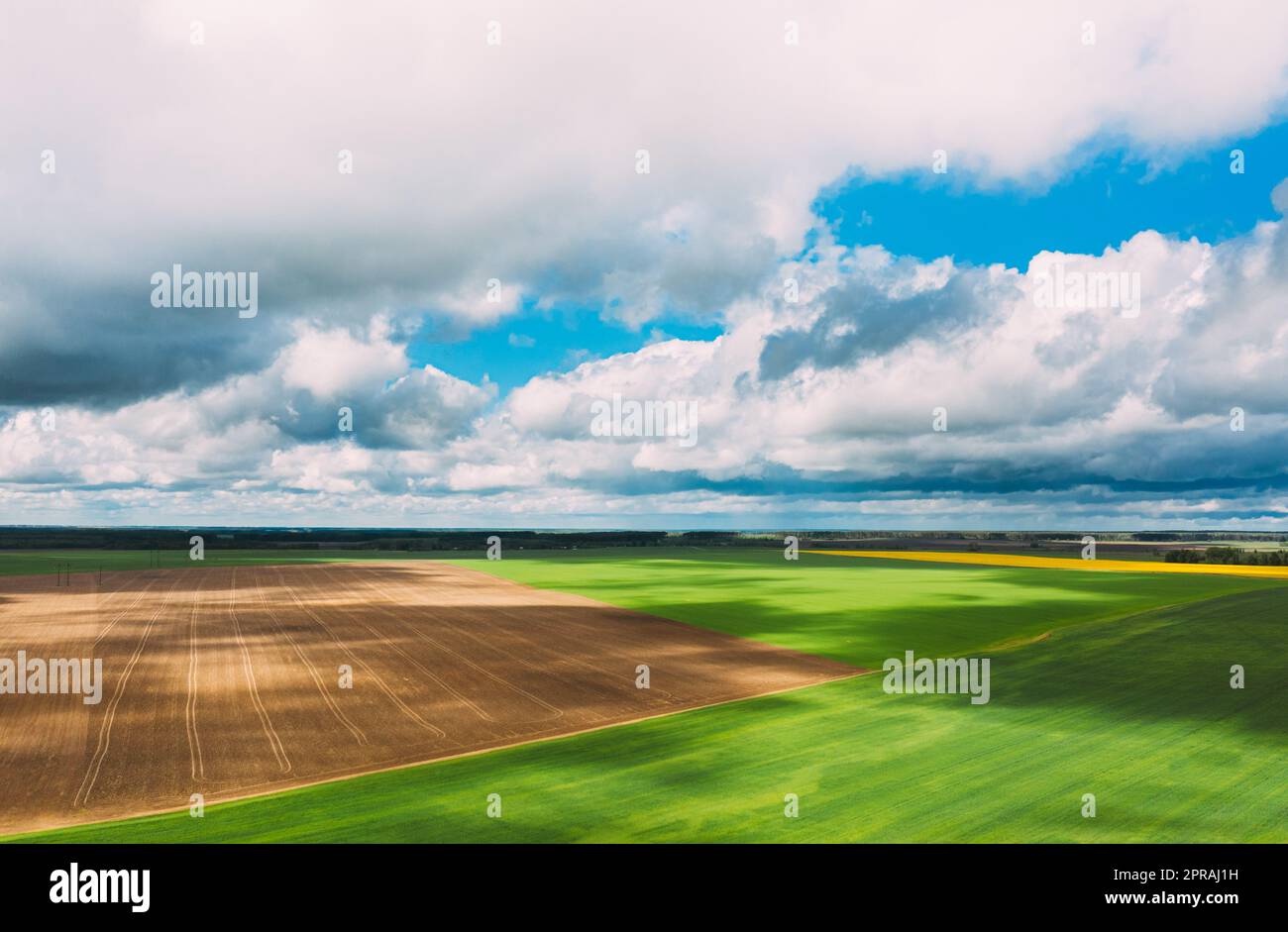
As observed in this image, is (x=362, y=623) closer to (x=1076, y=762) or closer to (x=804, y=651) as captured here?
(x=804, y=651)

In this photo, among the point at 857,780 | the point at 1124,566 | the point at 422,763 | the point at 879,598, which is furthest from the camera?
the point at 1124,566

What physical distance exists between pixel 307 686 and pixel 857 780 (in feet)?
82.0

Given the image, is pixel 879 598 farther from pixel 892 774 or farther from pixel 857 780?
pixel 857 780

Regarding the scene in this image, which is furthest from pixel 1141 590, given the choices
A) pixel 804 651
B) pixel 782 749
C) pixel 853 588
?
pixel 782 749

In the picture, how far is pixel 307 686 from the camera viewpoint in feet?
108

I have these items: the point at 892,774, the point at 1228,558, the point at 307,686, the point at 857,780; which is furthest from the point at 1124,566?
the point at 307,686

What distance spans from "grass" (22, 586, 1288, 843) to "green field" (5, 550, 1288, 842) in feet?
0.26

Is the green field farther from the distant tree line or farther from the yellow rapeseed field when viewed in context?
the distant tree line

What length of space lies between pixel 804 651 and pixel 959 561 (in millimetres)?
111478

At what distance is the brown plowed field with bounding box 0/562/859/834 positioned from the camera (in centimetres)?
2148

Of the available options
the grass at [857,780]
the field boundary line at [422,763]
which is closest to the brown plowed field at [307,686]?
the field boundary line at [422,763]

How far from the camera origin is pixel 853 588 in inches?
3263

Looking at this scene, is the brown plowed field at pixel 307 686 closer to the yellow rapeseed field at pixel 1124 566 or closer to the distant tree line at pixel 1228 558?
the yellow rapeseed field at pixel 1124 566
